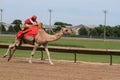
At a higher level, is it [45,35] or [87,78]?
[45,35]

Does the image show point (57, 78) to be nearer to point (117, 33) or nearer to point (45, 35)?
point (45, 35)

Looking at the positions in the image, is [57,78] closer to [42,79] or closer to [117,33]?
[42,79]

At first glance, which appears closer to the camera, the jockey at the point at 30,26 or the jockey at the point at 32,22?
the jockey at the point at 30,26

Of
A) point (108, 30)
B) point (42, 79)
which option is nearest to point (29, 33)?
point (42, 79)

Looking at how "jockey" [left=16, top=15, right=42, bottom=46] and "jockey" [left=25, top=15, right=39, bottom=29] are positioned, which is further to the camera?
"jockey" [left=25, top=15, right=39, bottom=29]

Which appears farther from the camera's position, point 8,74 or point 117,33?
point 117,33

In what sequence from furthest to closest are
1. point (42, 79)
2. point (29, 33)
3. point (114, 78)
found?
point (29, 33) → point (114, 78) → point (42, 79)

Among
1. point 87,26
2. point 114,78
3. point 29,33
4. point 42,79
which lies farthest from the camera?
point 87,26

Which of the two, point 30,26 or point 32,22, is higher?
point 32,22

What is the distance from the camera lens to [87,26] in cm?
18875

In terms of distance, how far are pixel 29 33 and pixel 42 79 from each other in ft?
25.2

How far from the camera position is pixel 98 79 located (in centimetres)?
1372

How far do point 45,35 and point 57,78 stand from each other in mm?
7353

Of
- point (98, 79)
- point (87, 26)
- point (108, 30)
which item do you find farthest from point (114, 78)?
point (87, 26)
